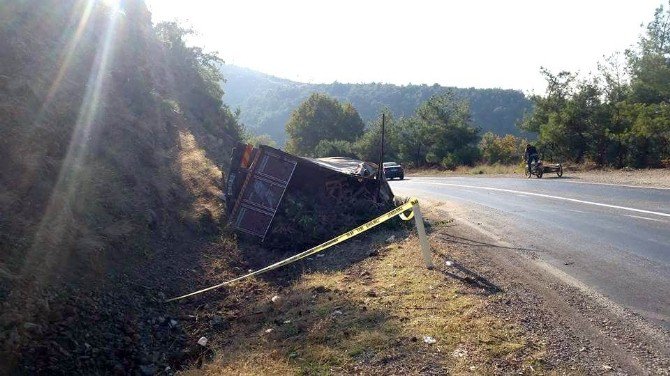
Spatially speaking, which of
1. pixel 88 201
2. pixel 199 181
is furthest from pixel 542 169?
pixel 88 201

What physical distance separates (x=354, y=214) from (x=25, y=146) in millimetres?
6437

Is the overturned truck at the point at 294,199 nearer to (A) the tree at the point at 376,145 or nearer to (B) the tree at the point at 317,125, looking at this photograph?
(A) the tree at the point at 376,145

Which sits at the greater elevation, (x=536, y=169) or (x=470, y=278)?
(x=536, y=169)

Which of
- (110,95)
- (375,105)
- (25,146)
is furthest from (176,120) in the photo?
(375,105)

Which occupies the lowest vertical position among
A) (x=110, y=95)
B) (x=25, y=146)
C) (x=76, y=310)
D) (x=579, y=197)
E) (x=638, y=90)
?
(x=76, y=310)

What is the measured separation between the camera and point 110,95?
12.5 meters

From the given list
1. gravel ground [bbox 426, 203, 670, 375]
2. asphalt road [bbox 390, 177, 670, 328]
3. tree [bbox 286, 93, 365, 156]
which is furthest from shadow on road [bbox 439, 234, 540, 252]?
tree [bbox 286, 93, 365, 156]

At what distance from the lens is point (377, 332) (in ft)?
16.6

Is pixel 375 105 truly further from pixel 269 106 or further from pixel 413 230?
pixel 413 230

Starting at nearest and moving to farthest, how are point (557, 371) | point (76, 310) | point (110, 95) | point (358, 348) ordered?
point (557, 371) < point (358, 348) < point (76, 310) < point (110, 95)

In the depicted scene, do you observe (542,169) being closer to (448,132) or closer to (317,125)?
(448,132)

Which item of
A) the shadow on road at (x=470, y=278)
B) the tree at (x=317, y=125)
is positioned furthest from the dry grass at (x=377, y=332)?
the tree at (x=317, y=125)

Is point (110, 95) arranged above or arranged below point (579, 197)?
above

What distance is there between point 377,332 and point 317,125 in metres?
67.7
